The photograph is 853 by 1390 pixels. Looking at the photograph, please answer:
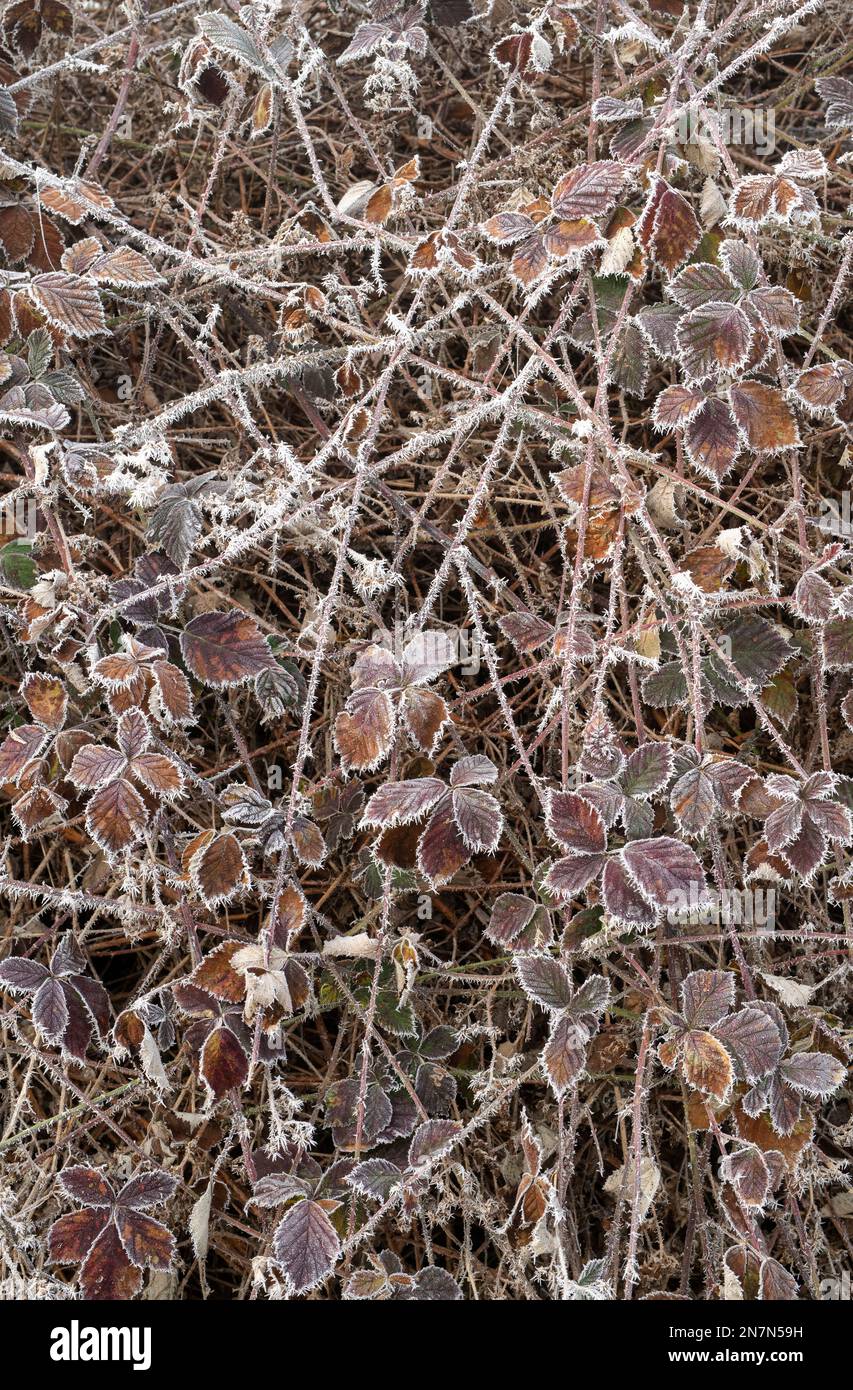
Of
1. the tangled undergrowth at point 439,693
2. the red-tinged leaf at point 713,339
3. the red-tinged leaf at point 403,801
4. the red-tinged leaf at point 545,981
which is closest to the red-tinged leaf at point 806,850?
the tangled undergrowth at point 439,693

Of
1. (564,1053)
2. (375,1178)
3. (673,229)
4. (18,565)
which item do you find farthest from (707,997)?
(18,565)

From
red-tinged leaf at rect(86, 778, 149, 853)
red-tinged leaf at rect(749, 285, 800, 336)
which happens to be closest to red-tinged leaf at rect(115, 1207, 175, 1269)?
red-tinged leaf at rect(86, 778, 149, 853)

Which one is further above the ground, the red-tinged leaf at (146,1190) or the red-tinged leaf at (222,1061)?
the red-tinged leaf at (222,1061)

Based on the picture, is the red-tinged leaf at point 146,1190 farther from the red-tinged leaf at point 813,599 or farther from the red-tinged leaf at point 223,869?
the red-tinged leaf at point 813,599

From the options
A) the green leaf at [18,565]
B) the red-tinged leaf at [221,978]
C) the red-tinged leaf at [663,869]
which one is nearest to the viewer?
the red-tinged leaf at [663,869]

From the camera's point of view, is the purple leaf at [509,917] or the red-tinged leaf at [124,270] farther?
the red-tinged leaf at [124,270]

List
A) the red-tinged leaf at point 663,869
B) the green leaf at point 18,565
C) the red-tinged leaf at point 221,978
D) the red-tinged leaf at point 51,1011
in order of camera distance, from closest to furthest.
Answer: the red-tinged leaf at point 663,869 → the red-tinged leaf at point 221,978 → the red-tinged leaf at point 51,1011 → the green leaf at point 18,565

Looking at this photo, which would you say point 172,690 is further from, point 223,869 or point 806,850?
point 806,850

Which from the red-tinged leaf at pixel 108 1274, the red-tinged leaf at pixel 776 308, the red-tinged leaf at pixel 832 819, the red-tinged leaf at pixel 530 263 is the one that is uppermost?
the red-tinged leaf at pixel 530 263

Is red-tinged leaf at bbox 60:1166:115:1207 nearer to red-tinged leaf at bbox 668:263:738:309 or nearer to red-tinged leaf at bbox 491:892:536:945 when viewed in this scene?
red-tinged leaf at bbox 491:892:536:945
